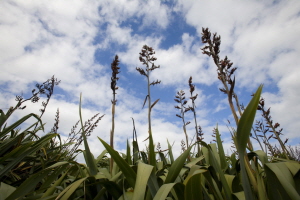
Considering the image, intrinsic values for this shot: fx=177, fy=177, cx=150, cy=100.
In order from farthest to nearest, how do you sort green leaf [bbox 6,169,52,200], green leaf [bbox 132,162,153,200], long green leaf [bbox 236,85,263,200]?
green leaf [bbox 6,169,52,200], green leaf [bbox 132,162,153,200], long green leaf [bbox 236,85,263,200]

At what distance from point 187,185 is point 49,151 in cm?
170

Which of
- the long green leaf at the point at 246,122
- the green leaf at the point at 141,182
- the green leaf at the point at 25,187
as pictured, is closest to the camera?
the long green leaf at the point at 246,122

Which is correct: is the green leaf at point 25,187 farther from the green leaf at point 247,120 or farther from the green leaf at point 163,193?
the green leaf at point 247,120

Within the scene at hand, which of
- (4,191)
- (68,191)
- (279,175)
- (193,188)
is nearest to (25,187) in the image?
(4,191)

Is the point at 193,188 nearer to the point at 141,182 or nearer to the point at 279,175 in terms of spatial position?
the point at 141,182

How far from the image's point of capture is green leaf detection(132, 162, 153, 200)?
0.72m

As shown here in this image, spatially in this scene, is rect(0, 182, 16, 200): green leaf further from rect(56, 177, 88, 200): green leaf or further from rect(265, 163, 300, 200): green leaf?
rect(265, 163, 300, 200): green leaf

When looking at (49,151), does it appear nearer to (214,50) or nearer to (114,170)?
(114,170)

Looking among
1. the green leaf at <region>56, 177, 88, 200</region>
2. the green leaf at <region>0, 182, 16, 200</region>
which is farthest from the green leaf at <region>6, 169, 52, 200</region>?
the green leaf at <region>56, 177, 88, 200</region>

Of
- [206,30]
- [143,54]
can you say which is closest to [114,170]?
[206,30]

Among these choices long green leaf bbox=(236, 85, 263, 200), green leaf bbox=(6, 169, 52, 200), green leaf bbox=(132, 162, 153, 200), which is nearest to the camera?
long green leaf bbox=(236, 85, 263, 200)

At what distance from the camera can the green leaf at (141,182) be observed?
723 mm

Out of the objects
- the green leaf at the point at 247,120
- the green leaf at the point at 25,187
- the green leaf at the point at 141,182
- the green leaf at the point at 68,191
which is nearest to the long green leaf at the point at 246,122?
the green leaf at the point at 247,120

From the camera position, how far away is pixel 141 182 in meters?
0.76
